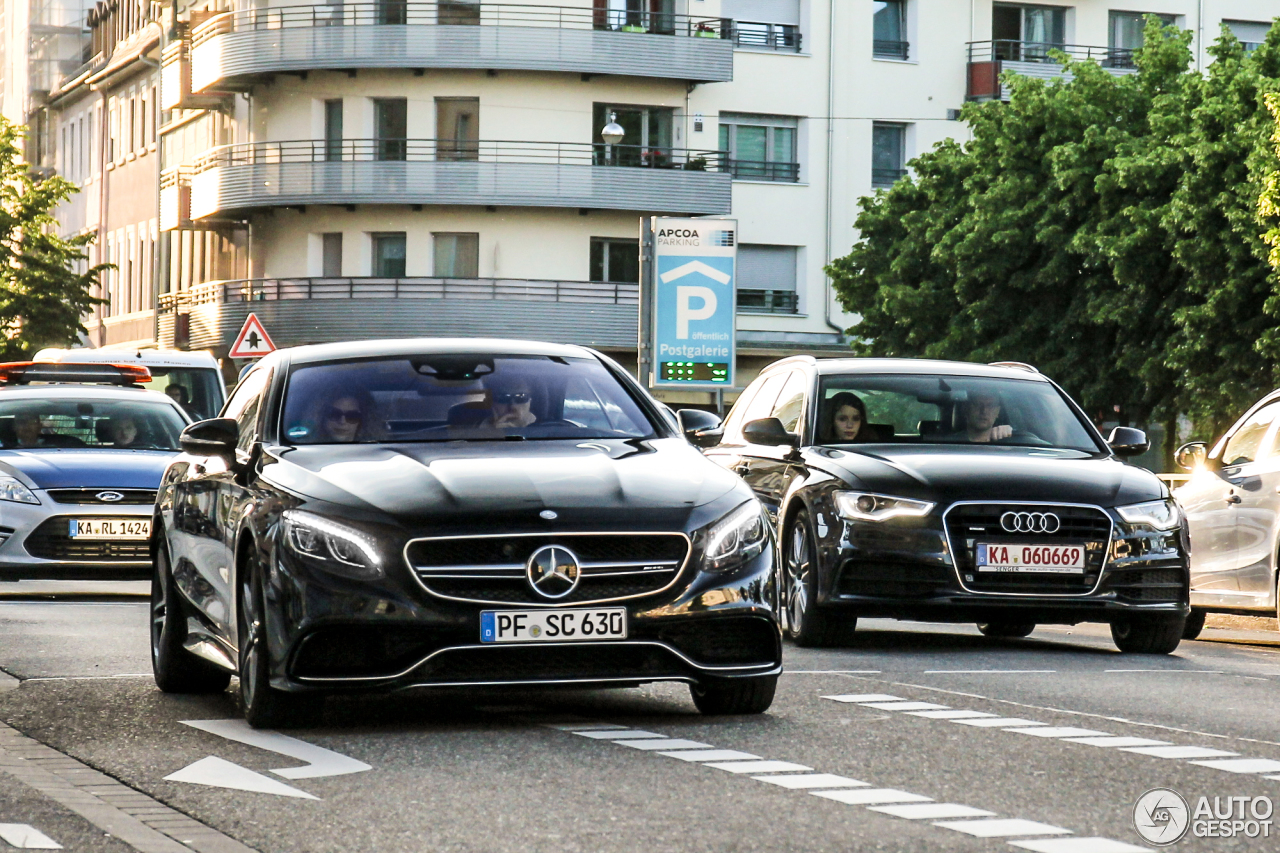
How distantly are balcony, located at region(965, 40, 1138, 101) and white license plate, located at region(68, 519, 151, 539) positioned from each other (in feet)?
142

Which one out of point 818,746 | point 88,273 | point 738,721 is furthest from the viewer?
point 88,273

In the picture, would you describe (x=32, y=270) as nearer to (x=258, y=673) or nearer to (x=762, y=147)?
(x=762, y=147)

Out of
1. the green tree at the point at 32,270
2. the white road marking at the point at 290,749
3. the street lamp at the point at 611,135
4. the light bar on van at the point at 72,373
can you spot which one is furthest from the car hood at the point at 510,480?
the green tree at the point at 32,270

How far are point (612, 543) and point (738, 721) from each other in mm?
990

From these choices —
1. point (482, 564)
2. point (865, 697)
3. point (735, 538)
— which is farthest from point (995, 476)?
point (482, 564)

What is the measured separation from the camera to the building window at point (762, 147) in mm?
58219

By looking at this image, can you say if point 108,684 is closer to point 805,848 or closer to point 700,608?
point 700,608

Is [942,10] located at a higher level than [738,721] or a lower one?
higher

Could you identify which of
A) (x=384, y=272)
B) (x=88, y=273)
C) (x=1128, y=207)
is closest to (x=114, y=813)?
(x=1128, y=207)

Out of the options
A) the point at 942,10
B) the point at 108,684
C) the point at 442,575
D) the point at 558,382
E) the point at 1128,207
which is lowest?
the point at 108,684

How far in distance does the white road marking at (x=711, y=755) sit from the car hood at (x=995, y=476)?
15.4 ft

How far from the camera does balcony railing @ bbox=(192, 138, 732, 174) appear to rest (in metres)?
55.4

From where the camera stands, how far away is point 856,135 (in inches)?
2307

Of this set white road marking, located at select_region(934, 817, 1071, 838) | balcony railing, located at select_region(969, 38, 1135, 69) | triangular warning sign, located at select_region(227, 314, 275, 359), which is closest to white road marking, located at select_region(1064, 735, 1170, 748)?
white road marking, located at select_region(934, 817, 1071, 838)
